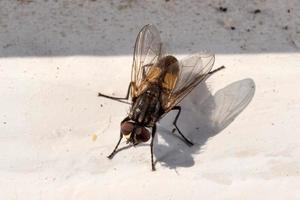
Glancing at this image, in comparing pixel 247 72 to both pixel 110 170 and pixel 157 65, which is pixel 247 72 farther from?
pixel 110 170

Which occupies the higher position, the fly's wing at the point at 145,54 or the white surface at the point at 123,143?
the fly's wing at the point at 145,54

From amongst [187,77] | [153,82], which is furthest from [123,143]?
[187,77]

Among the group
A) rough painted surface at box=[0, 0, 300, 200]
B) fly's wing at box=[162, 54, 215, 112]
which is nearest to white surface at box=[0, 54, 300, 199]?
rough painted surface at box=[0, 0, 300, 200]

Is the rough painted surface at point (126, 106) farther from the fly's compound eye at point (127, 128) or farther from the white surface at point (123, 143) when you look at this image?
the fly's compound eye at point (127, 128)

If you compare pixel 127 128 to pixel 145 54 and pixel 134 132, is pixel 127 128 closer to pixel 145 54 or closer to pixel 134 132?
pixel 134 132

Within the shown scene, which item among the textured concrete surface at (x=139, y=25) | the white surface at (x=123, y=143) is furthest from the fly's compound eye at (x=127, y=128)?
the textured concrete surface at (x=139, y=25)

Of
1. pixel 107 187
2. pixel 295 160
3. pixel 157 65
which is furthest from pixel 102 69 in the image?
pixel 295 160

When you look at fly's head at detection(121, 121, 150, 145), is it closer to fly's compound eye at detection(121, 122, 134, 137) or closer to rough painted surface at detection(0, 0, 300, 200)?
fly's compound eye at detection(121, 122, 134, 137)

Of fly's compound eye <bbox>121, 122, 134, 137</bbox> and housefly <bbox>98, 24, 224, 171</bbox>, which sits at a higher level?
housefly <bbox>98, 24, 224, 171</bbox>
